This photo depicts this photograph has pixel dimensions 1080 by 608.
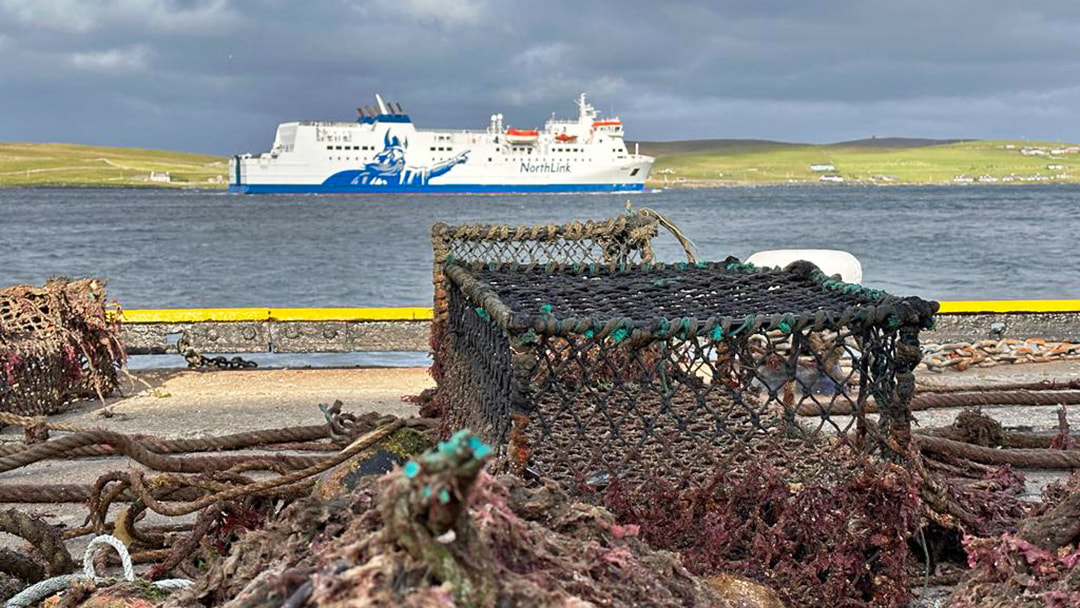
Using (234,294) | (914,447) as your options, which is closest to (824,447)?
(914,447)

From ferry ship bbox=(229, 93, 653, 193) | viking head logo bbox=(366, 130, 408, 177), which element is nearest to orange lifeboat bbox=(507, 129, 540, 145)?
ferry ship bbox=(229, 93, 653, 193)

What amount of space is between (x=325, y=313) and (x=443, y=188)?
281 feet

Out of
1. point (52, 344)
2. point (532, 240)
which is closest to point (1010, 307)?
point (532, 240)

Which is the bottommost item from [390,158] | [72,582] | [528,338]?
[72,582]

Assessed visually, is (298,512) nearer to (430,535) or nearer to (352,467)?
(430,535)

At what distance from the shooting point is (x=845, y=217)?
2547 inches

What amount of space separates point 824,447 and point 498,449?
1.25m

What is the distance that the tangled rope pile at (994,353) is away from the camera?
8117 millimetres

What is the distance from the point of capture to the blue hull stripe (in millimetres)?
92625

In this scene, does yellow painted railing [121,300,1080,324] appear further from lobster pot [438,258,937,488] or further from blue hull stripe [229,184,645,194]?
blue hull stripe [229,184,645,194]

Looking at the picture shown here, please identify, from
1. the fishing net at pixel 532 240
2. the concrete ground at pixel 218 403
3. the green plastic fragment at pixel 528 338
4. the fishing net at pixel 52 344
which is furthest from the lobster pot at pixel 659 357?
the fishing net at pixel 52 344

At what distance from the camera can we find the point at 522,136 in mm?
91250

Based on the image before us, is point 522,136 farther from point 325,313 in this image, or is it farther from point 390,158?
point 325,313

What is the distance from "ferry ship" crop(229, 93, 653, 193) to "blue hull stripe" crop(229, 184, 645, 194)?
0.31 feet
